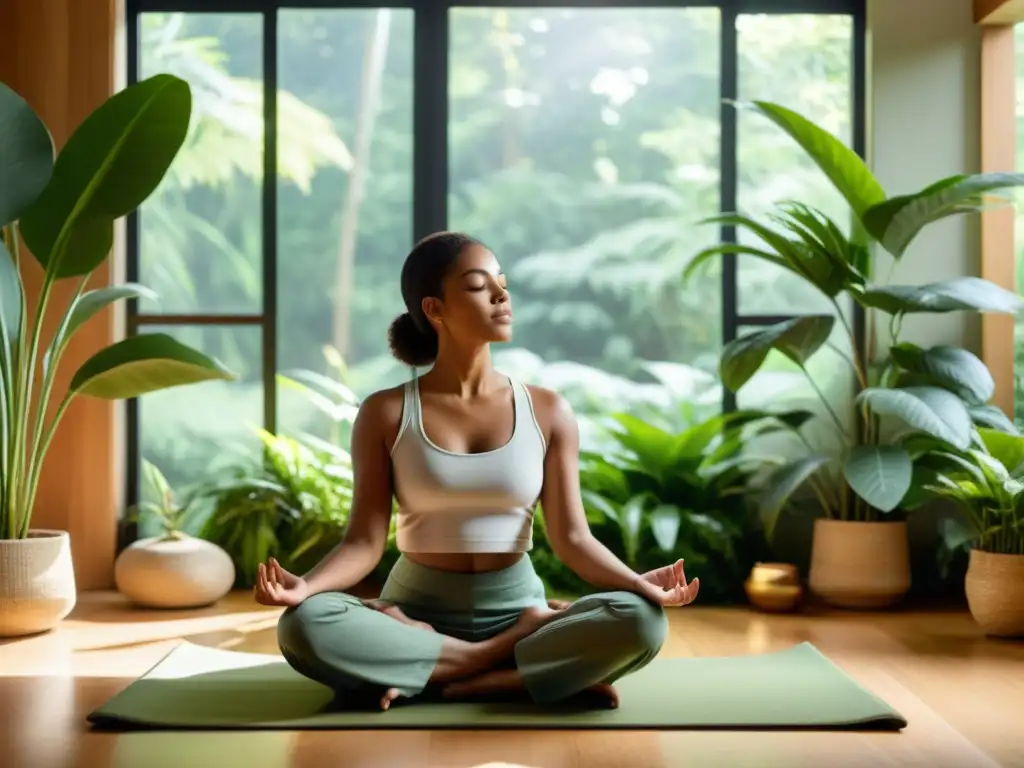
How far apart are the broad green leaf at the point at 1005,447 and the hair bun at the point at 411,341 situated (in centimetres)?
173

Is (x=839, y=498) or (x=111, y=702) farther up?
(x=839, y=498)

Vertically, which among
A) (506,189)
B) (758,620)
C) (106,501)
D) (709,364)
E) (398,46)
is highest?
(398,46)

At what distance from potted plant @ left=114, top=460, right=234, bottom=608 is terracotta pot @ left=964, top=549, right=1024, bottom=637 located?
2270 mm

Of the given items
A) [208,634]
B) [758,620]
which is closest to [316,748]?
[208,634]

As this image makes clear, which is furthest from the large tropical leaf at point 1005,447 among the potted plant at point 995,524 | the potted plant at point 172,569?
the potted plant at point 172,569

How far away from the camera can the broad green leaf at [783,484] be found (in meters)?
4.00

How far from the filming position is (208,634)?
3670mm

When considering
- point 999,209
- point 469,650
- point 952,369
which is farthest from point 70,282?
point 999,209

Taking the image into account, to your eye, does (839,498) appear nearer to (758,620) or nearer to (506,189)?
(758,620)

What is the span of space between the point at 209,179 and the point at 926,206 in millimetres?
2431

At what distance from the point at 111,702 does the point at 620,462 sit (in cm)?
222

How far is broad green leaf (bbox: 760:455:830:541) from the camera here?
13.1 feet

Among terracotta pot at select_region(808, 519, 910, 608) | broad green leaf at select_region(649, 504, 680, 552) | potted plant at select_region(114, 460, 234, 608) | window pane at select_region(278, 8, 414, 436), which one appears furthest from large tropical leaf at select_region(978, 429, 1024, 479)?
potted plant at select_region(114, 460, 234, 608)

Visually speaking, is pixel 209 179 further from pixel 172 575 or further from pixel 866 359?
pixel 866 359
